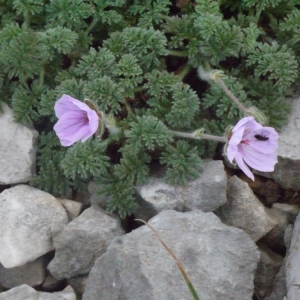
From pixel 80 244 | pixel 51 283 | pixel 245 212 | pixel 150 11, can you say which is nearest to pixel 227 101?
pixel 245 212

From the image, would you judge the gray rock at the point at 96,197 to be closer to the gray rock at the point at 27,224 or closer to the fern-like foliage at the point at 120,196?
the fern-like foliage at the point at 120,196

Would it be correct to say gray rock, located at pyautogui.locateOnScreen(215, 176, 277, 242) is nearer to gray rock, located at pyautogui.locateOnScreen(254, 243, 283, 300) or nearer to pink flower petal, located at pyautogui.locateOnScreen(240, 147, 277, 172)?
gray rock, located at pyautogui.locateOnScreen(254, 243, 283, 300)

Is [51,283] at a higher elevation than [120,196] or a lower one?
lower

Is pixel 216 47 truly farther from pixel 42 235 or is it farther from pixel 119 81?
pixel 42 235

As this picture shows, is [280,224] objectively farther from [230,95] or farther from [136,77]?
[136,77]

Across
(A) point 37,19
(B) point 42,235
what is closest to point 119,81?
(A) point 37,19
